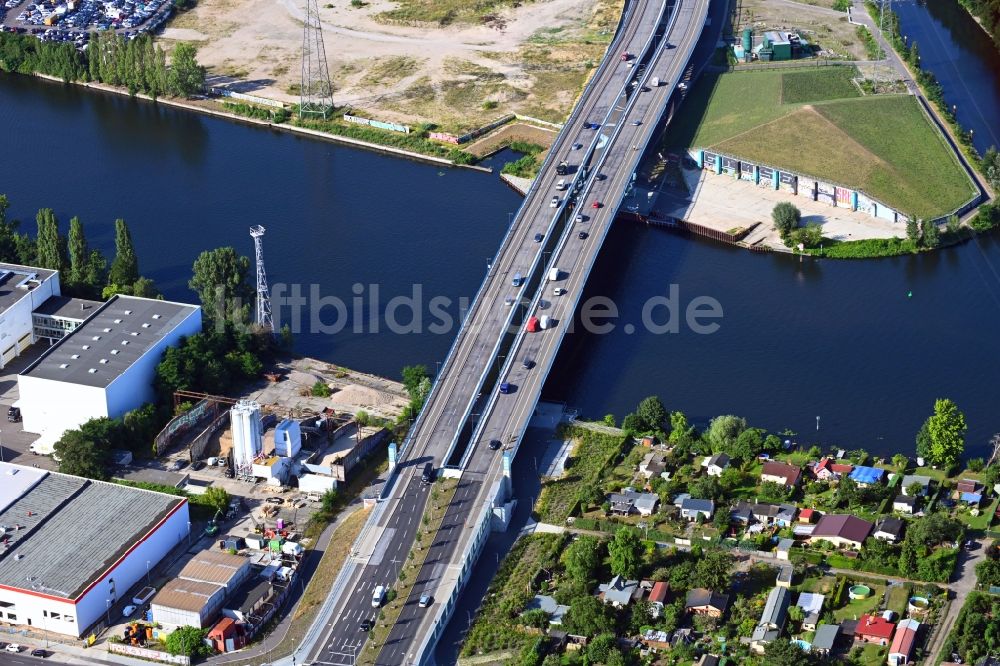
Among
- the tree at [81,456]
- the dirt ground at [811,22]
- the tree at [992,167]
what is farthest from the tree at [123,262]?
the dirt ground at [811,22]

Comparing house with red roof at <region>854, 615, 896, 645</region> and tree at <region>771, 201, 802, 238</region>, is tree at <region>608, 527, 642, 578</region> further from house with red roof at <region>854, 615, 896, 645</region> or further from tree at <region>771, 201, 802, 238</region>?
tree at <region>771, 201, 802, 238</region>

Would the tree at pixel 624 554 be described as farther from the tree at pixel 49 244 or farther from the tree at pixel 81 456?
the tree at pixel 49 244

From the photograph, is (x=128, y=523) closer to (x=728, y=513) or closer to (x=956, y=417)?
(x=728, y=513)

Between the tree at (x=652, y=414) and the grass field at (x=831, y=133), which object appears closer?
the tree at (x=652, y=414)

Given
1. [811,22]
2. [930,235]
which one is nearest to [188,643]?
[930,235]

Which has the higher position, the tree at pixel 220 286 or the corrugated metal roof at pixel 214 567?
the tree at pixel 220 286

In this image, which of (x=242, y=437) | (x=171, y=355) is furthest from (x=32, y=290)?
(x=242, y=437)
